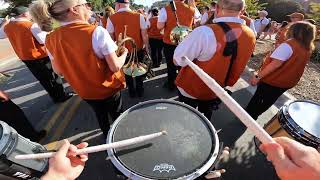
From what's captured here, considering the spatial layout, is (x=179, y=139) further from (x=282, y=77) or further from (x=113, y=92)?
(x=282, y=77)

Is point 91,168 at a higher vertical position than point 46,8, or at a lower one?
lower

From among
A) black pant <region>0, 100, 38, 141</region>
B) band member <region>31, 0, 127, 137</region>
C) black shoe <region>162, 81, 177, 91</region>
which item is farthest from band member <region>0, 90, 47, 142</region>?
black shoe <region>162, 81, 177, 91</region>

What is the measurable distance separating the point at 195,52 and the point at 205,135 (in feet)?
3.03

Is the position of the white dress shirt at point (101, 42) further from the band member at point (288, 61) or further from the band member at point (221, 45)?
the band member at point (288, 61)

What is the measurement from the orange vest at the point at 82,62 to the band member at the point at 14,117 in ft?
3.55

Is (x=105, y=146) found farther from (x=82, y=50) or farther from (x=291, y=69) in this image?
(x=291, y=69)

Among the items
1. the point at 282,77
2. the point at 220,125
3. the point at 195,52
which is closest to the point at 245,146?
the point at 220,125

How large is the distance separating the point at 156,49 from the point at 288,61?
3.79 metres

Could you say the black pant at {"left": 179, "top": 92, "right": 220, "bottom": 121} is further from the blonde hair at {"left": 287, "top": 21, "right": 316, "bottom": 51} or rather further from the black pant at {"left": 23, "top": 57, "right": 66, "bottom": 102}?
the black pant at {"left": 23, "top": 57, "right": 66, "bottom": 102}

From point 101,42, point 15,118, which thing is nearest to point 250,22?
point 101,42

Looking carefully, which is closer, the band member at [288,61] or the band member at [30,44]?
the band member at [288,61]

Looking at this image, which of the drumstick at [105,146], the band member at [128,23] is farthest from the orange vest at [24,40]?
the drumstick at [105,146]

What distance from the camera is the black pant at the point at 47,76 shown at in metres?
4.56

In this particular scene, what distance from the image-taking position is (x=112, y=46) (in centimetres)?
251
